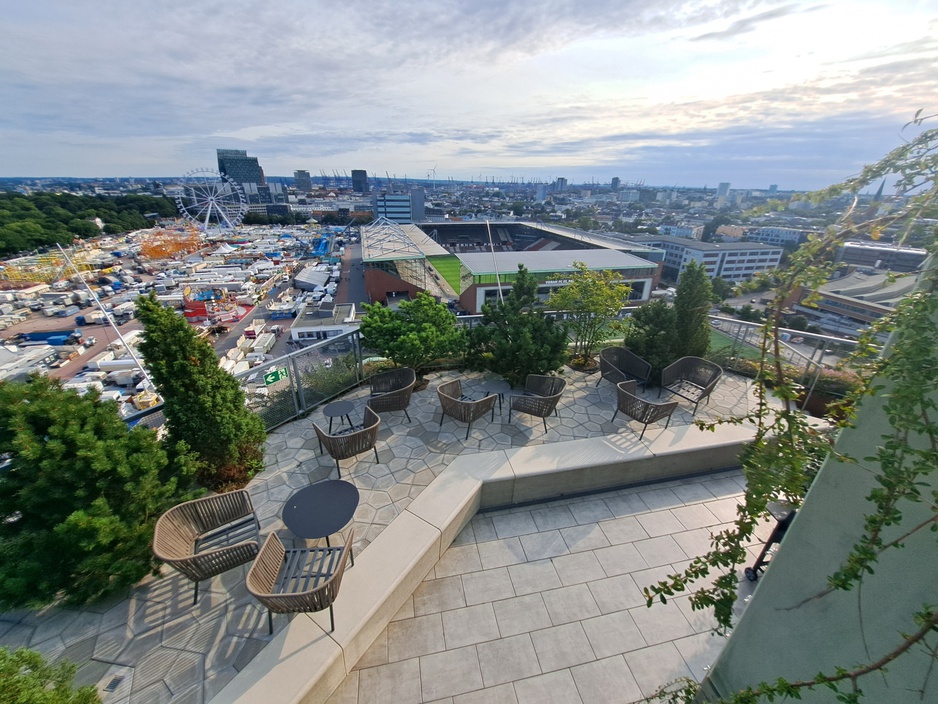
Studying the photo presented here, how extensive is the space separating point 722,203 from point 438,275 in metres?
192

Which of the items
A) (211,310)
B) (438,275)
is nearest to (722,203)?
(438,275)

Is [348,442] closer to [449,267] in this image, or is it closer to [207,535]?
[207,535]

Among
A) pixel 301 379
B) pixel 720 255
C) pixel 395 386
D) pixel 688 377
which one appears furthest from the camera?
pixel 720 255

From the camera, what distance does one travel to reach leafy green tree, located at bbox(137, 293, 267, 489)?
4098 millimetres

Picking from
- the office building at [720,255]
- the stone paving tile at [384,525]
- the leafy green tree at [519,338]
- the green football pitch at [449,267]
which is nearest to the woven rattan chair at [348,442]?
the stone paving tile at [384,525]

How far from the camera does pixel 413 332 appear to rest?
635cm

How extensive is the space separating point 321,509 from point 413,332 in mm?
3204

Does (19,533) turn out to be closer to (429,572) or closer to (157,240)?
(429,572)

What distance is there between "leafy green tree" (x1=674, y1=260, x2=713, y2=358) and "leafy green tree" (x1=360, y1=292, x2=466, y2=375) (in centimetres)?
405

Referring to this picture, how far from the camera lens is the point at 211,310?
37250mm

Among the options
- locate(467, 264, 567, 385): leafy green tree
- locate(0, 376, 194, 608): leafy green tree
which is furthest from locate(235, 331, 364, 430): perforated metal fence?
locate(467, 264, 567, 385): leafy green tree

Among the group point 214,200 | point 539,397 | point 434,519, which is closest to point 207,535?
point 434,519

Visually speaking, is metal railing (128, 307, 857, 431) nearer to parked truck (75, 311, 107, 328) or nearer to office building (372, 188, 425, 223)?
parked truck (75, 311, 107, 328)

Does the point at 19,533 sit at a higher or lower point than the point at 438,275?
higher
